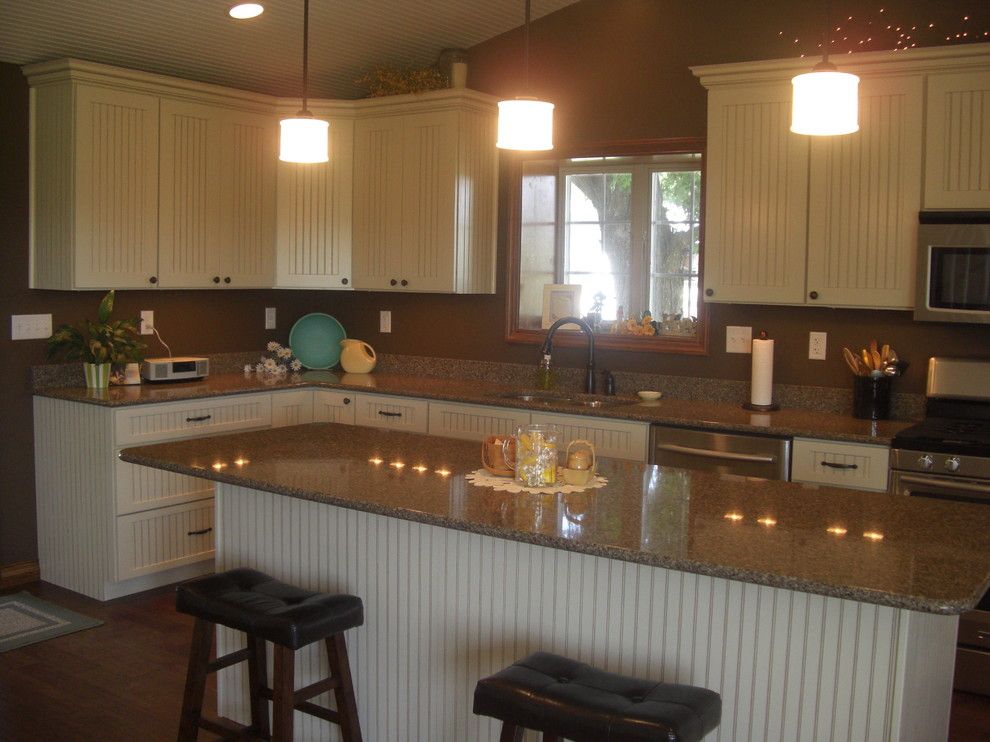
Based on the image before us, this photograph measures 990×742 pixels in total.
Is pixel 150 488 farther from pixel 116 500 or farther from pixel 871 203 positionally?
pixel 871 203

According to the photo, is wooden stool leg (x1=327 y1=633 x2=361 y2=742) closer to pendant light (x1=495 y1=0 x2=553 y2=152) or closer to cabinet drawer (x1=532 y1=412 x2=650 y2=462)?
pendant light (x1=495 y1=0 x2=553 y2=152)

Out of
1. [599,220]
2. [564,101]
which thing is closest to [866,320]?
[599,220]

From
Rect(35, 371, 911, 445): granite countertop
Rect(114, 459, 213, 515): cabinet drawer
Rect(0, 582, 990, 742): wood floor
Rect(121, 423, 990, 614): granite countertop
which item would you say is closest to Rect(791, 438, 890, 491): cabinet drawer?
Rect(35, 371, 911, 445): granite countertop

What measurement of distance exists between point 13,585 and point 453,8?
11.0 feet

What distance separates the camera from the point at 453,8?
499cm

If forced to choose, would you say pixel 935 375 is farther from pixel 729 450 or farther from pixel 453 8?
pixel 453 8

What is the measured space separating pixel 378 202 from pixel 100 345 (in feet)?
5.14

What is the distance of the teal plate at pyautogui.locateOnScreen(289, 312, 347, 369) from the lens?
5887 mm

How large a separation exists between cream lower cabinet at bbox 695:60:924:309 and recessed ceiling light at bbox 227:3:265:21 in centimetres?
193

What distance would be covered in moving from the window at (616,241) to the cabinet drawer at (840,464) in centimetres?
105

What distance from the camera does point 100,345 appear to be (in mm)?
4688

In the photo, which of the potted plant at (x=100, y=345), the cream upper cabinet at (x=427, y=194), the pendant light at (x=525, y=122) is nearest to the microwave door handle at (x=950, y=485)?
the pendant light at (x=525, y=122)

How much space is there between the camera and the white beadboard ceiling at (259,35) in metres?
4.42

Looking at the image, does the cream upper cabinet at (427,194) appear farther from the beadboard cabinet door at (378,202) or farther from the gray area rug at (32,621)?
the gray area rug at (32,621)
